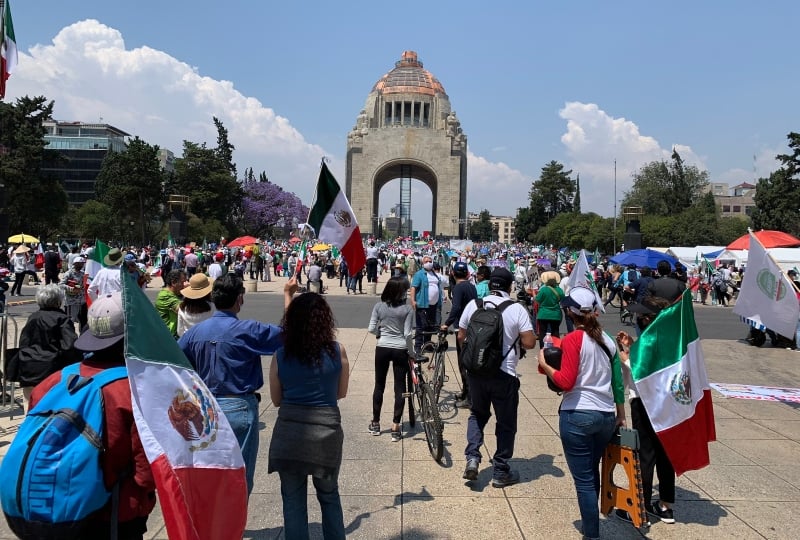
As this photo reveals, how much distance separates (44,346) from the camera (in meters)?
4.98

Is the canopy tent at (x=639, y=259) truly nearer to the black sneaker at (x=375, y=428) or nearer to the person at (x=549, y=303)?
the person at (x=549, y=303)

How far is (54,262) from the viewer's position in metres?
20.6

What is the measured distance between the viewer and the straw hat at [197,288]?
479 cm

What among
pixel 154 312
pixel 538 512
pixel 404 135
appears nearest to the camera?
pixel 154 312

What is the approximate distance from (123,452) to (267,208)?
74.9 metres

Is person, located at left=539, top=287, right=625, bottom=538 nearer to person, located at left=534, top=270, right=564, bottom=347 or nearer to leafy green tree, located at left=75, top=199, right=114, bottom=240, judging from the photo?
person, located at left=534, top=270, right=564, bottom=347

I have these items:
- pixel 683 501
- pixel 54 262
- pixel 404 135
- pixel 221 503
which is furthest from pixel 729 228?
pixel 221 503

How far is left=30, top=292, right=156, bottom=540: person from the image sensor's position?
229 centimetres

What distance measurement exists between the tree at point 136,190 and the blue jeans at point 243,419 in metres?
55.2

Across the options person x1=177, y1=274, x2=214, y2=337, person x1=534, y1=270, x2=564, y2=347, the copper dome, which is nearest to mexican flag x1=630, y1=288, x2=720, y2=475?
person x1=177, y1=274, x2=214, y2=337

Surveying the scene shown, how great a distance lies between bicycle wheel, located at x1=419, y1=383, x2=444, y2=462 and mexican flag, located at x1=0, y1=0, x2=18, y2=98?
43.9 ft

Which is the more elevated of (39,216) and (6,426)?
(39,216)

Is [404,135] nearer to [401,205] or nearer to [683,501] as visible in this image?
[401,205]

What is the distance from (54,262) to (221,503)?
69.4ft
